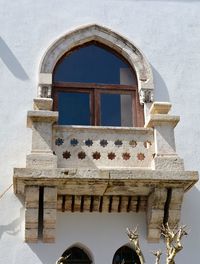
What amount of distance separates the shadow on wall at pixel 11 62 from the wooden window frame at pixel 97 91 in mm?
656

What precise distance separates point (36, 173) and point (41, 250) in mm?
1383

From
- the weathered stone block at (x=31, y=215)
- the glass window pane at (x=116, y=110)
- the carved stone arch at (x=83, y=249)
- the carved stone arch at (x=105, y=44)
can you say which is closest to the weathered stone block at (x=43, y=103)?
the carved stone arch at (x=105, y=44)

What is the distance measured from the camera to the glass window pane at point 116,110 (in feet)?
37.6

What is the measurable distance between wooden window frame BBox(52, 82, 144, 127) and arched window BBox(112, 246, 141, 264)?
2358 millimetres

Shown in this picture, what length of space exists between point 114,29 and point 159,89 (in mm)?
1561

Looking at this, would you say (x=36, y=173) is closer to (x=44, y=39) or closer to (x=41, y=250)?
(x=41, y=250)

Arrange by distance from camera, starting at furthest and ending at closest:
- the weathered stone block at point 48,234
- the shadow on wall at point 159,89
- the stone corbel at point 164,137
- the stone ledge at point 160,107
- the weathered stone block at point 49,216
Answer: the shadow on wall at point 159,89
the stone ledge at point 160,107
the stone corbel at point 164,137
the weathered stone block at point 48,234
the weathered stone block at point 49,216

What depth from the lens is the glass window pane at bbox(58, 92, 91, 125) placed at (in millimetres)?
11367

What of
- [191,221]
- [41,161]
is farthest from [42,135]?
[191,221]

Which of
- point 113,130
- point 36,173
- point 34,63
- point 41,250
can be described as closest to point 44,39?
point 34,63

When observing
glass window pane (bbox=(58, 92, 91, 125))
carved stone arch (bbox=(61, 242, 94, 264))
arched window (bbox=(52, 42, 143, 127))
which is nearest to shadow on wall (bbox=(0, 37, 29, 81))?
arched window (bbox=(52, 42, 143, 127))

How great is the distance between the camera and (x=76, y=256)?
10.4 m

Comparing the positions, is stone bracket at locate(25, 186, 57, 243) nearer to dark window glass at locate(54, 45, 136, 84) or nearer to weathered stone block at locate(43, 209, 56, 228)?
weathered stone block at locate(43, 209, 56, 228)

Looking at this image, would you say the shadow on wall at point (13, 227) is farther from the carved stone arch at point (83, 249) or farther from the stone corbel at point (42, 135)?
the stone corbel at point (42, 135)
